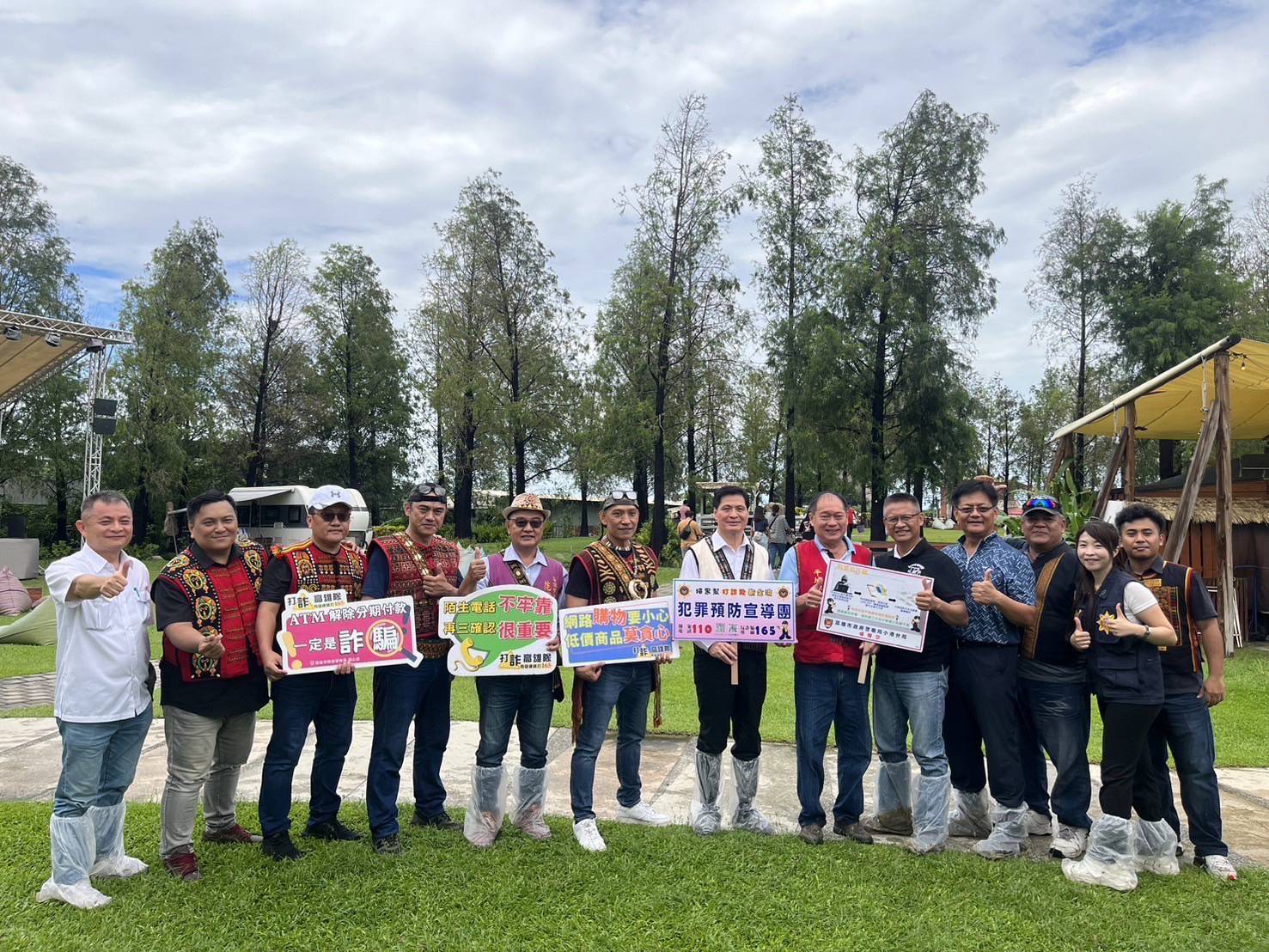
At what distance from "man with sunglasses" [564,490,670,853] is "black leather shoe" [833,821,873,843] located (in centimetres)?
98

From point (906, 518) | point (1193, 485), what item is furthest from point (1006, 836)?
point (1193, 485)

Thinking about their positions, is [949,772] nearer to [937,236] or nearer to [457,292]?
[937,236]

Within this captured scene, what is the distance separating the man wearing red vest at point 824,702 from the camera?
4.38 meters

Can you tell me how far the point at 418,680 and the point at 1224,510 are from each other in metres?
10.6

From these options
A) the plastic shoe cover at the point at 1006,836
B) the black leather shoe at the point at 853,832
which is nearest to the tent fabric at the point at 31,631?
the black leather shoe at the point at 853,832

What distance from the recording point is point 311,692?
4.06 metres

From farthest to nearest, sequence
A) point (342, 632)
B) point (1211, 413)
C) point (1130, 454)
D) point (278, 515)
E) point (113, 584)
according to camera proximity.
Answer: point (278, 515)
point (1130, 454)
point (1211, 413)
point (342, 632)
point (113, 584)

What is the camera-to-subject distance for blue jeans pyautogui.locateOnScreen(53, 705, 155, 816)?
3.60 m

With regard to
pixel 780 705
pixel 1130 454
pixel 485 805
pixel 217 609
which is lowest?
pixel 780 705

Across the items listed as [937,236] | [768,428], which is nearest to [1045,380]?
[768,428]

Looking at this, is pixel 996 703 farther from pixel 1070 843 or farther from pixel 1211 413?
pixel 1211 413

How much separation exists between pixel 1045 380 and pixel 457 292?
28044 millimetres

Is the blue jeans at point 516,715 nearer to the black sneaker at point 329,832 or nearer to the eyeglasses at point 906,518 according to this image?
the black sneaker at point 329,832

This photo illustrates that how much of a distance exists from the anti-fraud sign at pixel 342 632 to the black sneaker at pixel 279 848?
911mm
